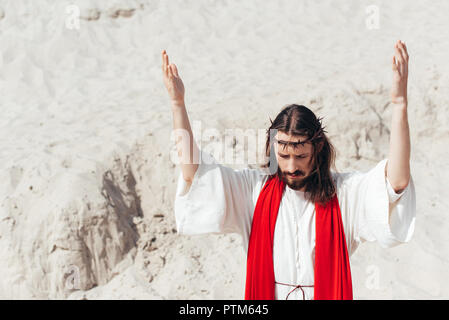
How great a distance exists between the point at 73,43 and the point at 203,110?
120 inches

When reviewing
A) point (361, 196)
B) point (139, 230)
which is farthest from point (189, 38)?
point (361, 196)

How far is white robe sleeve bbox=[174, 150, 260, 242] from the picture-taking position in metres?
2.30

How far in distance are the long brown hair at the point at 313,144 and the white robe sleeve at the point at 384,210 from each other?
157 mm

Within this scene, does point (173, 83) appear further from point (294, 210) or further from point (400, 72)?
point (400, 72)

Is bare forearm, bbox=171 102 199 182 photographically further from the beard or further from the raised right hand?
the beard

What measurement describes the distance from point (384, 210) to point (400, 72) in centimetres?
55

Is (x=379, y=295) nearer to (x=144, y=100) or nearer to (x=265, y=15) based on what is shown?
(x=144, y=100)

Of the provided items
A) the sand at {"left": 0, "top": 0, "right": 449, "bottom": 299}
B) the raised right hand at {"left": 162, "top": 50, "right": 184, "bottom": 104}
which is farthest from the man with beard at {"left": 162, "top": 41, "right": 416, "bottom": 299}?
the sand at {"left": 0, "top": 0, "right": 449, "bottom": 299}

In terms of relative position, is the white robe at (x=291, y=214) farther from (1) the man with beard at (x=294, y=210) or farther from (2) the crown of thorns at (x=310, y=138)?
(2) the crown of thorns at (x=310, y=138)

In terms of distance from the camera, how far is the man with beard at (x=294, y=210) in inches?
87.3

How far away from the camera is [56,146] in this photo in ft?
20.0

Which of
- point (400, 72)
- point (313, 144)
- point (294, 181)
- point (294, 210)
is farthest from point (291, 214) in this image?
point (400, 72)

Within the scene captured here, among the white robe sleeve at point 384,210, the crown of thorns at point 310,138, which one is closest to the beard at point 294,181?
the crown of thorns at point 310,138

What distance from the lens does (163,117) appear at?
6590 millimetres
